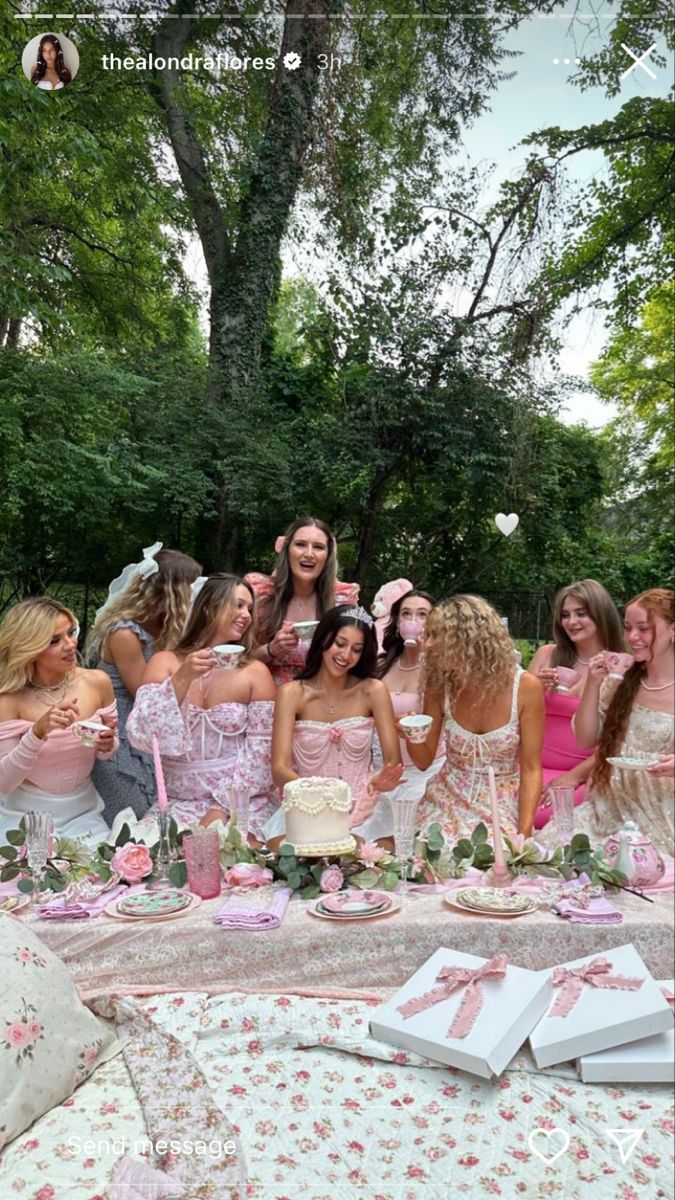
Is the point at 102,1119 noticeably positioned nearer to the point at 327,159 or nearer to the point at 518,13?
the point at 518,13

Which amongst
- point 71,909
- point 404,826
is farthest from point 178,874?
point 404,826

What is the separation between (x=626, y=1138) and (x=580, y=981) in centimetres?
18

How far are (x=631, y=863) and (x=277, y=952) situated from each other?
629mm

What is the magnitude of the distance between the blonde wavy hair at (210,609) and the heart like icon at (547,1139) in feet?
3.85

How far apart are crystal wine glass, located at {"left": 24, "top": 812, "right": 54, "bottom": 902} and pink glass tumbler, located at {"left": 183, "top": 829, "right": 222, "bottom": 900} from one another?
0.27m

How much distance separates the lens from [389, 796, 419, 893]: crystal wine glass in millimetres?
1414

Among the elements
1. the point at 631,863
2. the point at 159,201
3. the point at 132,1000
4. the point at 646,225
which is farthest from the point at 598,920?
the point at 159,201

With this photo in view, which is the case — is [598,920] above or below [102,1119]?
above

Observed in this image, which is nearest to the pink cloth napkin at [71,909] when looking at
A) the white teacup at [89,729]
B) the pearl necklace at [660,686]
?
the white teacup at [89,729]

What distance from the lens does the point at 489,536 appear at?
17.7 ft

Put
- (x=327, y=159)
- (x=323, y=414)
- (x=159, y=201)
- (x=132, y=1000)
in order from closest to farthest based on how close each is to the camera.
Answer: (x=132, y=1000), (x=327, y=159), (x=159, y=201), (x=323, y=414)

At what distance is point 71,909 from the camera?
135cm

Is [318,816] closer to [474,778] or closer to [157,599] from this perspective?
[474,778]

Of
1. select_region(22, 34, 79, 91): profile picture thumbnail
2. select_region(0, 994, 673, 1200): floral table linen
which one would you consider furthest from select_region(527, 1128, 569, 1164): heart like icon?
select_region(22, 34, 79, 91): profile picture thumbnail
